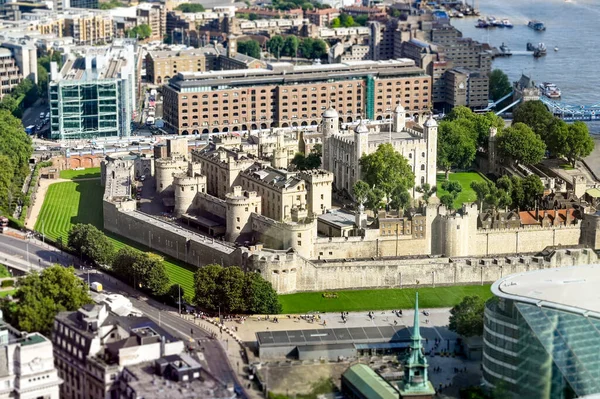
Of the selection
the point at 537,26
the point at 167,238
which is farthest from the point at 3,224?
the point at 537,26

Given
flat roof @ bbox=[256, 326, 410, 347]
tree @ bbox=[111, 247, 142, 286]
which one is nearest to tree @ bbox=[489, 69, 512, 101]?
tree @ bbox=[111, 247, 142, 286]

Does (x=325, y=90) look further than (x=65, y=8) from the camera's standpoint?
No

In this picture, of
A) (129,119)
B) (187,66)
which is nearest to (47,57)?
(187,66)

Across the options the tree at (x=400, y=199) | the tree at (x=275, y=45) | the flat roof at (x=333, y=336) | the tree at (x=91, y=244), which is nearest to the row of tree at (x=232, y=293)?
the flat roof at (x=333, y=336)

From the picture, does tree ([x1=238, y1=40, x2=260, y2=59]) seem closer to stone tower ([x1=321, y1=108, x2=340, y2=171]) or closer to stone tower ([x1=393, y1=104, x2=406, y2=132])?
stone tower ([x1=393, y1=104, x2=406, y2=132])

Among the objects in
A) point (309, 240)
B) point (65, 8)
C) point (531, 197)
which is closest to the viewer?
point (309, 240)

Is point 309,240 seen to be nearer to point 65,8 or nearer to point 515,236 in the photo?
point 515,236
